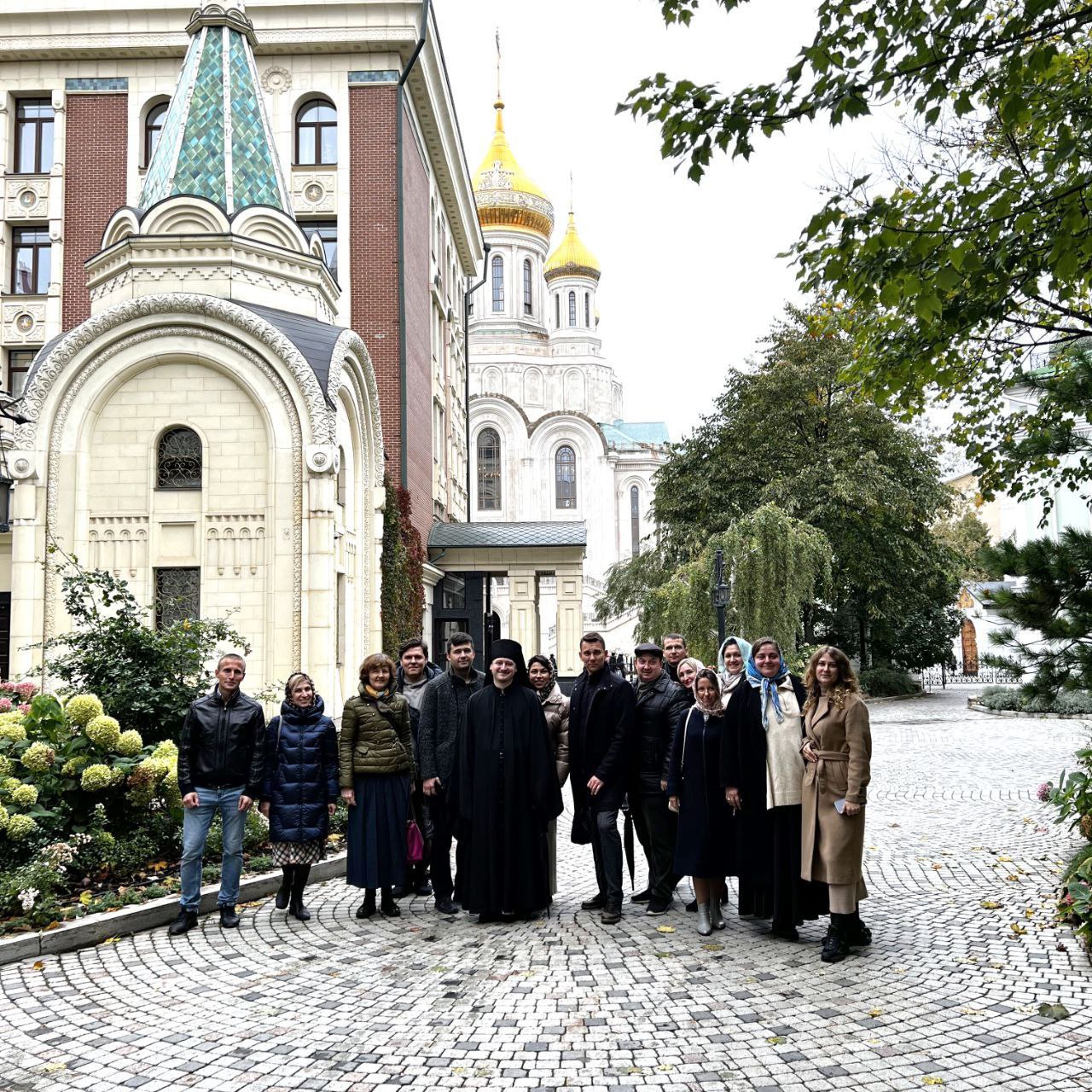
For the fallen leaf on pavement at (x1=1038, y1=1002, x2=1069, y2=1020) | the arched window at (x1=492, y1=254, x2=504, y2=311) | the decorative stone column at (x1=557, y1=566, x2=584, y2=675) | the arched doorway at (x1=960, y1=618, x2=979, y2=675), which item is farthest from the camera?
the arched window at (x1=492, y1=254, x2=504, y2=311)

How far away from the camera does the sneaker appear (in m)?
6.82

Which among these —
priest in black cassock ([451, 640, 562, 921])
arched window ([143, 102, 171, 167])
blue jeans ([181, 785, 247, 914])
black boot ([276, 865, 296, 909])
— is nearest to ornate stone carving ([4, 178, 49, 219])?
arched window ([143, 102, 171, 167])

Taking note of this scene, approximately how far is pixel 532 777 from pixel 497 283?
66.6 m

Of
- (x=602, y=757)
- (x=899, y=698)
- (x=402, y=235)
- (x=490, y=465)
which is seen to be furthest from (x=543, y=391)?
(x=602, y=757)

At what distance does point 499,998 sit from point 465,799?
1.82 m

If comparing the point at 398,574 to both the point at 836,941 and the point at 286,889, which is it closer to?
the point at 286,889

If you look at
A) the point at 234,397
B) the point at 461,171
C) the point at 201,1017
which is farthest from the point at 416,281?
the point at 201,1017

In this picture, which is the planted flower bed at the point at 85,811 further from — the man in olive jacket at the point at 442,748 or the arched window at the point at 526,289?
the arched window at the point at 526,289

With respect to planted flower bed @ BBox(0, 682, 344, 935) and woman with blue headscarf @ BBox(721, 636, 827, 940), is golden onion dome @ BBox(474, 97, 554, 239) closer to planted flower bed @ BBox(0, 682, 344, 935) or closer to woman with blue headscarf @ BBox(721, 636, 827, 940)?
planted flower bed @ BBox(0, 682, 344, 935)

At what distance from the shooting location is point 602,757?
7301 mm

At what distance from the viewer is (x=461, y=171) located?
33.9 metres

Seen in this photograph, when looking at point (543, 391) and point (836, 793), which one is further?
point (543, 391)

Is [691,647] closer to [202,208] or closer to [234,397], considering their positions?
[234,397]

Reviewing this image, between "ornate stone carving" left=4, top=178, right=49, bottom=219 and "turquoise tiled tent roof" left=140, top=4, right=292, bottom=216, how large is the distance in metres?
8.42
